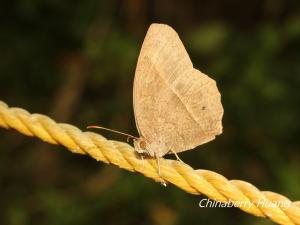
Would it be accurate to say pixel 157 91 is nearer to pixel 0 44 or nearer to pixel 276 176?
pixel 276 176

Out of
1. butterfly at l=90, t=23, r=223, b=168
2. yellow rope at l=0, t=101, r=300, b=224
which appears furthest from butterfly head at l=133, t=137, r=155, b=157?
yellow rope at l=0, t=101, r=300, b=224

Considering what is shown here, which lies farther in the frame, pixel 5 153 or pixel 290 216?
pixel 5 153

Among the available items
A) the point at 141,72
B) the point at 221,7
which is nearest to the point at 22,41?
the point at 221,7

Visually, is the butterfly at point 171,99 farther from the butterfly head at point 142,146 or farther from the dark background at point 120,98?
the dark background at point 120,98

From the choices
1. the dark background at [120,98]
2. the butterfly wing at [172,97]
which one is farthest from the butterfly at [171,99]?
the dark background at [120,98]

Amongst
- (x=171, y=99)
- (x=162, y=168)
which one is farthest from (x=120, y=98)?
(x=162, y=168)

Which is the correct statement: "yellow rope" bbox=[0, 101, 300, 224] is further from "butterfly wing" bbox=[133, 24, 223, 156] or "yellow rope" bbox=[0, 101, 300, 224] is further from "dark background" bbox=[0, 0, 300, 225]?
"dark background" bbox=[0, 0, 300, 225]
